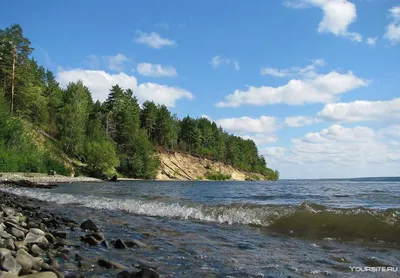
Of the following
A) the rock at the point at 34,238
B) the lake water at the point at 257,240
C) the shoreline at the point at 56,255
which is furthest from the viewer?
the rock at the point at 34,238

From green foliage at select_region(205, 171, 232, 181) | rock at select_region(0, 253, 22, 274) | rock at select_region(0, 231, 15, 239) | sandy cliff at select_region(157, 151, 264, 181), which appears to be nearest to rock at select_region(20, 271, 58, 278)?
rock at select_region(0, 253, 22, 274)

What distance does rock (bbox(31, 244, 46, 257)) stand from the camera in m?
6.09

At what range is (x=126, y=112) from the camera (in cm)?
9400

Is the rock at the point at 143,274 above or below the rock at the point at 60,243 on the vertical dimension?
above

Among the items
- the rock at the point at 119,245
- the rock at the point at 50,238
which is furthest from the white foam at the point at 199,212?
the rock at the point at 50,238

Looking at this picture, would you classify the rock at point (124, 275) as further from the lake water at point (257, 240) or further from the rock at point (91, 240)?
the rock at point (91, 240)

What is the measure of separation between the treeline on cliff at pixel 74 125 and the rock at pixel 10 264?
144 ft

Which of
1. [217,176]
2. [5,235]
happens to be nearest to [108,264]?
[5,235]

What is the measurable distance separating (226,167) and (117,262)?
117177mm

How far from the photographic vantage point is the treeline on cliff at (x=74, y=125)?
162 feet

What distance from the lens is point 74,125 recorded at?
6900cm

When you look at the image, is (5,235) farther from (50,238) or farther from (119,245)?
(119,245)

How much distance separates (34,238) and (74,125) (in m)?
66.0

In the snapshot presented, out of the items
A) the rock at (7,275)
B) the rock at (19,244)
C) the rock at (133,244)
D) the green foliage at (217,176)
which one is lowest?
the green foliage at (217,176)
